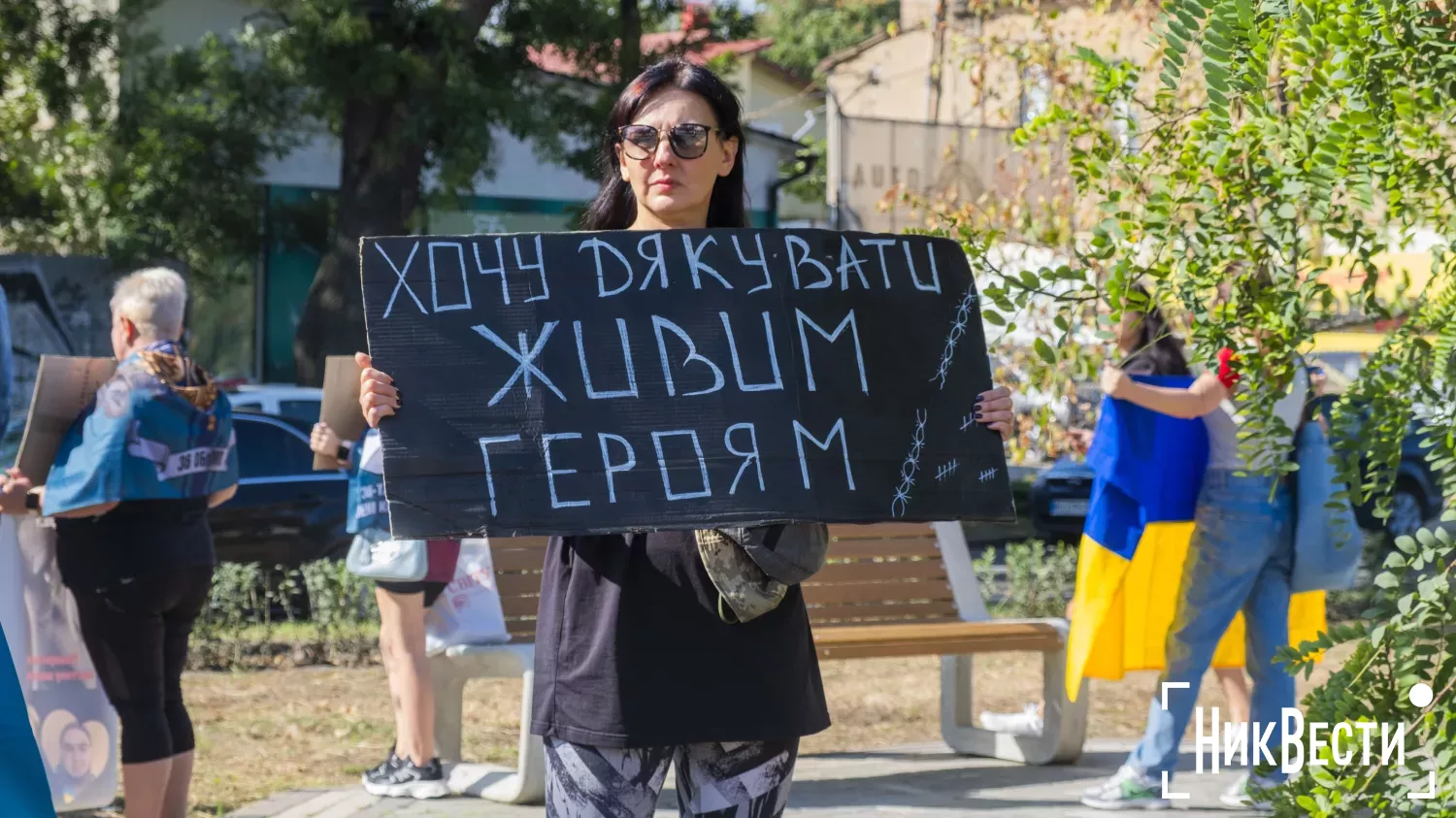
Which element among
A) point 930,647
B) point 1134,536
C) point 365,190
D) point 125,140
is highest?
point 125,140

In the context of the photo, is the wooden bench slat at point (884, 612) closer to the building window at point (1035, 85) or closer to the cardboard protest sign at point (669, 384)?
the cardboard protest sign at point (669, 384)

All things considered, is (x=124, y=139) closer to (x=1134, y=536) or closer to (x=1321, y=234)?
(x=1134, y=536)

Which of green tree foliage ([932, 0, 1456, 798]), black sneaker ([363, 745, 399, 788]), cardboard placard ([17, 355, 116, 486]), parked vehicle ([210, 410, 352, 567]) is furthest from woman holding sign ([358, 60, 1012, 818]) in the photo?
parked vehicle ([210, 410, 352, 567])

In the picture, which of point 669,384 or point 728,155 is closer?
point 669,384

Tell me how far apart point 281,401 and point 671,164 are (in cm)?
980

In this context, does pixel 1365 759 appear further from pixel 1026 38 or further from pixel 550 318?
pixel 1026 38

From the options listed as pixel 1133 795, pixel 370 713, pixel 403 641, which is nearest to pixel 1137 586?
pixel 1133 795

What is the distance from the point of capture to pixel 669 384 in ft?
9.94

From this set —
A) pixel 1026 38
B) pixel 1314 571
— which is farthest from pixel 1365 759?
pixel 1026 38

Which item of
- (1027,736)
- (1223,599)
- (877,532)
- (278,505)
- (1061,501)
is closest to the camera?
(1223,599)

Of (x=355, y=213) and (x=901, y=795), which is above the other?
(x=355, y=213)

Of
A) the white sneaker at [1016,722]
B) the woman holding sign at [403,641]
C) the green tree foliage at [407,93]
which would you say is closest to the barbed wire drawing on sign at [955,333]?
the woman holding sign at [403,641]

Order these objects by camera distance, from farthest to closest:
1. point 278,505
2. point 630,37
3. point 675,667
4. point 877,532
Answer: point 630,37, point 278,505, point 877,532, point 675,667

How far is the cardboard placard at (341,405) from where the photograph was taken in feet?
20.2
